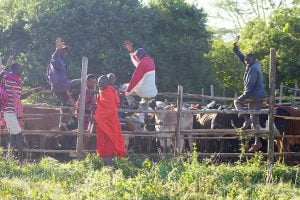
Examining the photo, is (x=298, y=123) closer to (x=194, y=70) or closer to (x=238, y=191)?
(x=238, y=191)

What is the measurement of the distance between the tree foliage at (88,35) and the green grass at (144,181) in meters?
9.15

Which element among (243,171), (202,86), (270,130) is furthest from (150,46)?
(243,171)

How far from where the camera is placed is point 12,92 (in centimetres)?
876

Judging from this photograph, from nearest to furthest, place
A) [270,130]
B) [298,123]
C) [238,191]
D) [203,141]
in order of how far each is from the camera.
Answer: [238,191]
[270,130]
[298,123]
[203,141]

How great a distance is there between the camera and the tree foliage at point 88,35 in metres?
17.3

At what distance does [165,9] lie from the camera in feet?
68.9

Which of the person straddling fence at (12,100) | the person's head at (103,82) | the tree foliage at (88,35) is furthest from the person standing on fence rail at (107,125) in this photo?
the tree foliage at (88,35)

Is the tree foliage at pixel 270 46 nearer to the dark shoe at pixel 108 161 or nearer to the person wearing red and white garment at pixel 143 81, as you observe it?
the person wearing red and white garment at pixel 143 81

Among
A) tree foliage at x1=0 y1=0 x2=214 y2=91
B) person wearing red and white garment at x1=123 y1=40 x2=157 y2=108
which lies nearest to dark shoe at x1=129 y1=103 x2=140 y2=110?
person wearing red and white garment at x1=123 y1=40 x2=157 y2=108

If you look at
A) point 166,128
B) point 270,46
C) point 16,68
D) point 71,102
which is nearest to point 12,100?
point 16,68

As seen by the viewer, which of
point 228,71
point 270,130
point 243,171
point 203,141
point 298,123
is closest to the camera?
point 243,171

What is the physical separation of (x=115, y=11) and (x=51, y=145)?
7989 millimetres

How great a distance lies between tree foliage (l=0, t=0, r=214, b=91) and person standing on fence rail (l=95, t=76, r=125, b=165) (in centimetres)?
871

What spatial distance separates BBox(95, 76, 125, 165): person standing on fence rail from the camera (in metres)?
8.27
